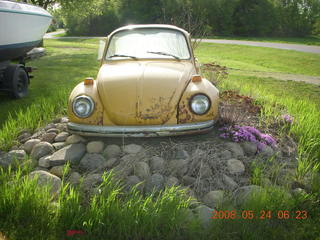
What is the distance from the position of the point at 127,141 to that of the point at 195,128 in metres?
0.83

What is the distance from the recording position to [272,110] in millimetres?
4152

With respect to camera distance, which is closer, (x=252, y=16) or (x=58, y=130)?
(x=58, y=130)

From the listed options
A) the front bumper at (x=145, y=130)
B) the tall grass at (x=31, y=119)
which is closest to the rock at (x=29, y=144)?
the tall grass at (x=31, y=119)

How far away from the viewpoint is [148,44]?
4273 millimetres

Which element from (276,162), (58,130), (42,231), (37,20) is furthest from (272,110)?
(37,20)

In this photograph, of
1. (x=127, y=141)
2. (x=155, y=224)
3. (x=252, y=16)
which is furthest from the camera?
(x=252, y=16)

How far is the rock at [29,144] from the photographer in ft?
11.6

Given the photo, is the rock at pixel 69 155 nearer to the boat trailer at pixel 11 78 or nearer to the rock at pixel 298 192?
the rock at pixel 298 192

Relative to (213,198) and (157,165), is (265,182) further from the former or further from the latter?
(157,165)

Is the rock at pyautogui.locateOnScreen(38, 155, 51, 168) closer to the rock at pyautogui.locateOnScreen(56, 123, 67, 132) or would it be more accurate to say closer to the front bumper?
the front bumper

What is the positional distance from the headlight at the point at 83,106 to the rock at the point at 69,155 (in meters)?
0.38

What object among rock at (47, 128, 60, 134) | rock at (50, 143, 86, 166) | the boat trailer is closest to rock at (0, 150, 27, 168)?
rock at (50, 143, 86, 166)

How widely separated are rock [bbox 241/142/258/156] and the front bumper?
0.50m

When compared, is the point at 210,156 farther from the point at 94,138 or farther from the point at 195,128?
the point at 94,138
